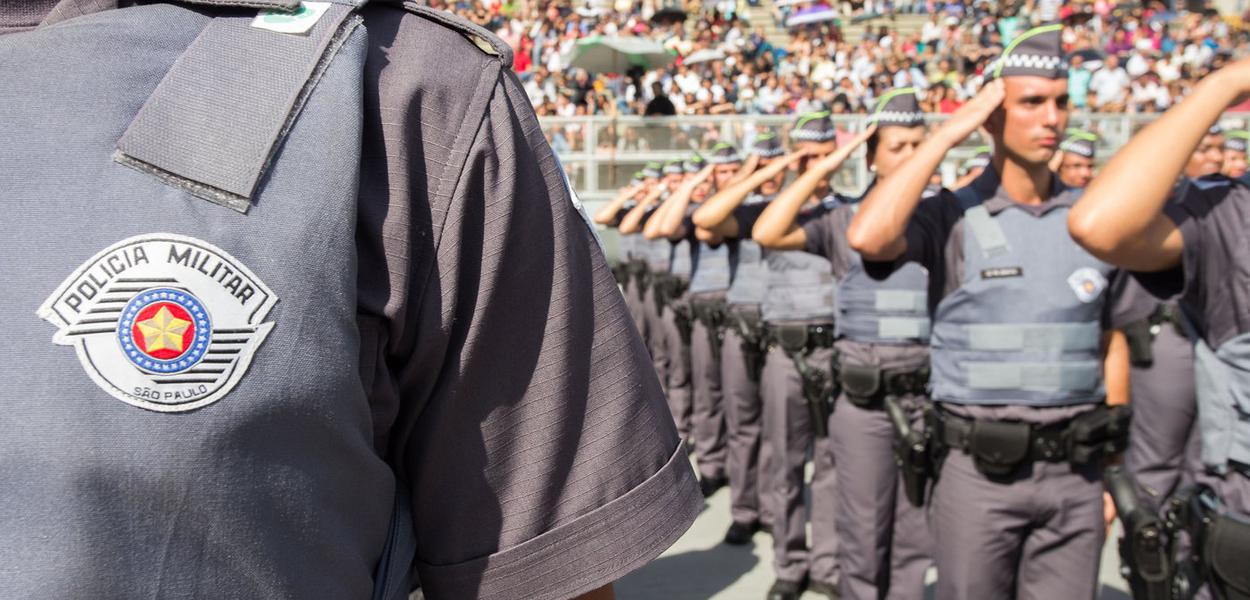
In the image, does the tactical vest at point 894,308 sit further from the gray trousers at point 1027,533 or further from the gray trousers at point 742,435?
the gray trousers at point 742,435

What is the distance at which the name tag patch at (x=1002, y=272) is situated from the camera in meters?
3.40

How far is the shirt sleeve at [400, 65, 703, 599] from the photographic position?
2.87 feet

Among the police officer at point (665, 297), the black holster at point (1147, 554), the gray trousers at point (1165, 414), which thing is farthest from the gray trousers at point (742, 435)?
the black holster at point (1147, 554)

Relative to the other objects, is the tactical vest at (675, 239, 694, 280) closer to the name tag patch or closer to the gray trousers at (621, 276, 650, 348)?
the gray trousers at (621, 276, 650, 348)

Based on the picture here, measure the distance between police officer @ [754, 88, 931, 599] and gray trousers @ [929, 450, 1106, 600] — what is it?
102 cm

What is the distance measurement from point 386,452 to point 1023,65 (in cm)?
316

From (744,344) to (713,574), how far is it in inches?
62.3

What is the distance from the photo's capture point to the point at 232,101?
825mm

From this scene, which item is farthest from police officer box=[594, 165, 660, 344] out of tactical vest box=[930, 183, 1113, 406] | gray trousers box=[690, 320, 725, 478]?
tactical vest box=[930, 183, 1113, 406]

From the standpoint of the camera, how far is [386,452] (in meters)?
0.92

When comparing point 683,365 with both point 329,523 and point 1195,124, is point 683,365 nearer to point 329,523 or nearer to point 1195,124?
point 1195,124

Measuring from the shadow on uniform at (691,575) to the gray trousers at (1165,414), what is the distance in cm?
216

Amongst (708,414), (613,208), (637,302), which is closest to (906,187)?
(708,414)

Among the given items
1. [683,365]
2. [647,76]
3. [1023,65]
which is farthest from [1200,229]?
[647,76]
